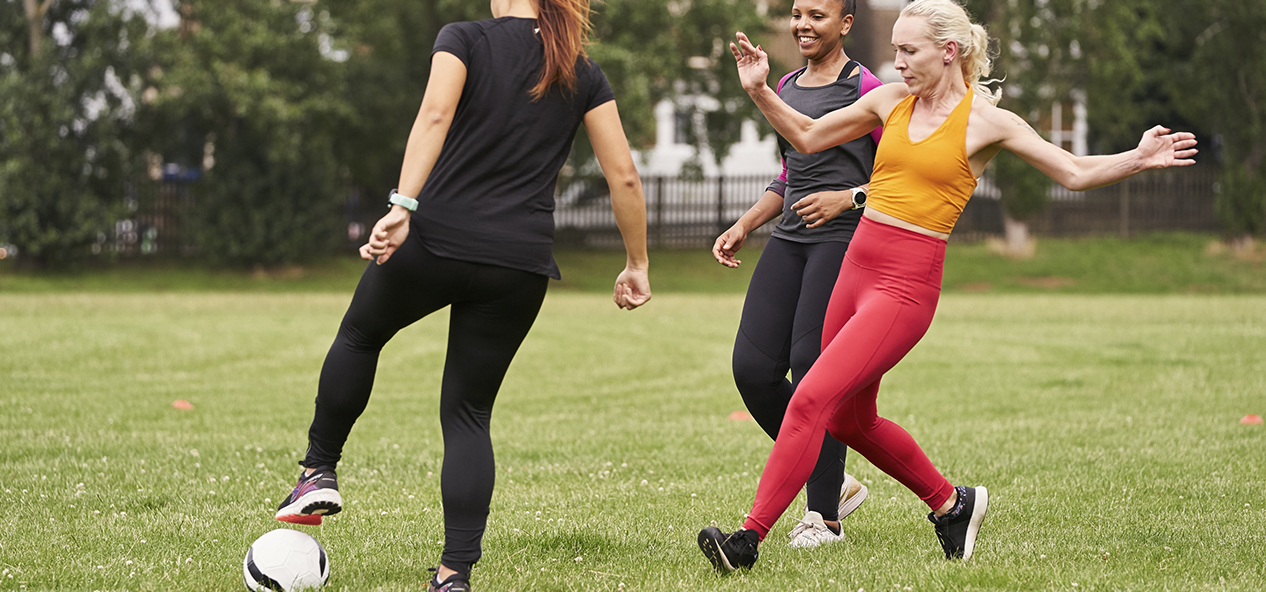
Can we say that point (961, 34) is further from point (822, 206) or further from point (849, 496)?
point (849, 496)

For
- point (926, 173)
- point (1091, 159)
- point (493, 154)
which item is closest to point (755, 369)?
point (926, 173)

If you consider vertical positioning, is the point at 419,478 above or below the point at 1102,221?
above

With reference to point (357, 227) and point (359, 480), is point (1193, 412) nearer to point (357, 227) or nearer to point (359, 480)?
point (359, 480)

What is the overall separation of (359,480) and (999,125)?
3.83 meters

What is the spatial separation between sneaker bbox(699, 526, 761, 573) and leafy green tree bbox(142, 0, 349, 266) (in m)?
20.2

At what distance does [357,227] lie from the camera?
2891 centimetres

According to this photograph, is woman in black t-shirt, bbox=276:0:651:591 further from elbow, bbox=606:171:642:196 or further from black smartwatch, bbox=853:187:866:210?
black smartwatch, bbox=853:187:866:210

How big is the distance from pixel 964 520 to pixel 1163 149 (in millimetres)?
1515

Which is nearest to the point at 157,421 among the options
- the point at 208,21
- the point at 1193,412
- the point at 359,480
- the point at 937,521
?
the point at 359,480

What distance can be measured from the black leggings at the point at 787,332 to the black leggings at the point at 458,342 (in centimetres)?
122

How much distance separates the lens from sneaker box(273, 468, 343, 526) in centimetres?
385

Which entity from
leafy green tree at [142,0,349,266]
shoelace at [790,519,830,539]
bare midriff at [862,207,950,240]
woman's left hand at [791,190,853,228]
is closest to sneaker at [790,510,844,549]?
shoelace at [790,519,830,539]

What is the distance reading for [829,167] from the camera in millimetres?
4633

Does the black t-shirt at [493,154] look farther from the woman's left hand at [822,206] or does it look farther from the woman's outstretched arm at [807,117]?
the woman's left hand at [822,206]
